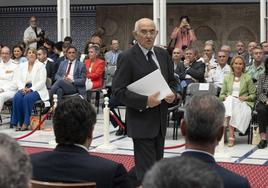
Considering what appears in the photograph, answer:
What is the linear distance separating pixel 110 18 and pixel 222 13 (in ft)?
11.7

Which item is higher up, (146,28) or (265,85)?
(146,28)

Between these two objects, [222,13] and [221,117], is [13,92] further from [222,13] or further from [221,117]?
[221,117]

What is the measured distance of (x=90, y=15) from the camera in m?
18.9

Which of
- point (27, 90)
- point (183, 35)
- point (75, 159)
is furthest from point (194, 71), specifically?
point (75, 159)

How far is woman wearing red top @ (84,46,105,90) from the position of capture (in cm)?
1305

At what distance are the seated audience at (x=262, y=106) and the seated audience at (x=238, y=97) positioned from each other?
14 centimetres

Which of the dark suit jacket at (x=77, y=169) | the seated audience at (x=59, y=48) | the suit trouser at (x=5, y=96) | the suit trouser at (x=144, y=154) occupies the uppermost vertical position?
the seated audience at (x=59, y=48)

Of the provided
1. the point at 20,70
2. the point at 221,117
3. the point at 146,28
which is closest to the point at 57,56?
the point at 20,70

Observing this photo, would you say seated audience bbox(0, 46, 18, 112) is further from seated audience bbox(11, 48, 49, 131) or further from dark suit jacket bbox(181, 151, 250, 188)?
dark suit jacket bbox(181, 151, 250, 188)

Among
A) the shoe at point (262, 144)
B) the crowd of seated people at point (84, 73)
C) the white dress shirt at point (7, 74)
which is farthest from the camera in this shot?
the white dress shirt at point (7, 74)

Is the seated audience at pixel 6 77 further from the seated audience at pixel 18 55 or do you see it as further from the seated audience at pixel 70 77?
the seated audience at pixel 70 77

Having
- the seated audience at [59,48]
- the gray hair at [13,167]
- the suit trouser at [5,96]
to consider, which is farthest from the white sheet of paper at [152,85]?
the seated audience at [59,48]

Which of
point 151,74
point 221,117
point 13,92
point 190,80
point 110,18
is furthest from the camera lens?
point 110,18

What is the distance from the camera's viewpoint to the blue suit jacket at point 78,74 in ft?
39.9
